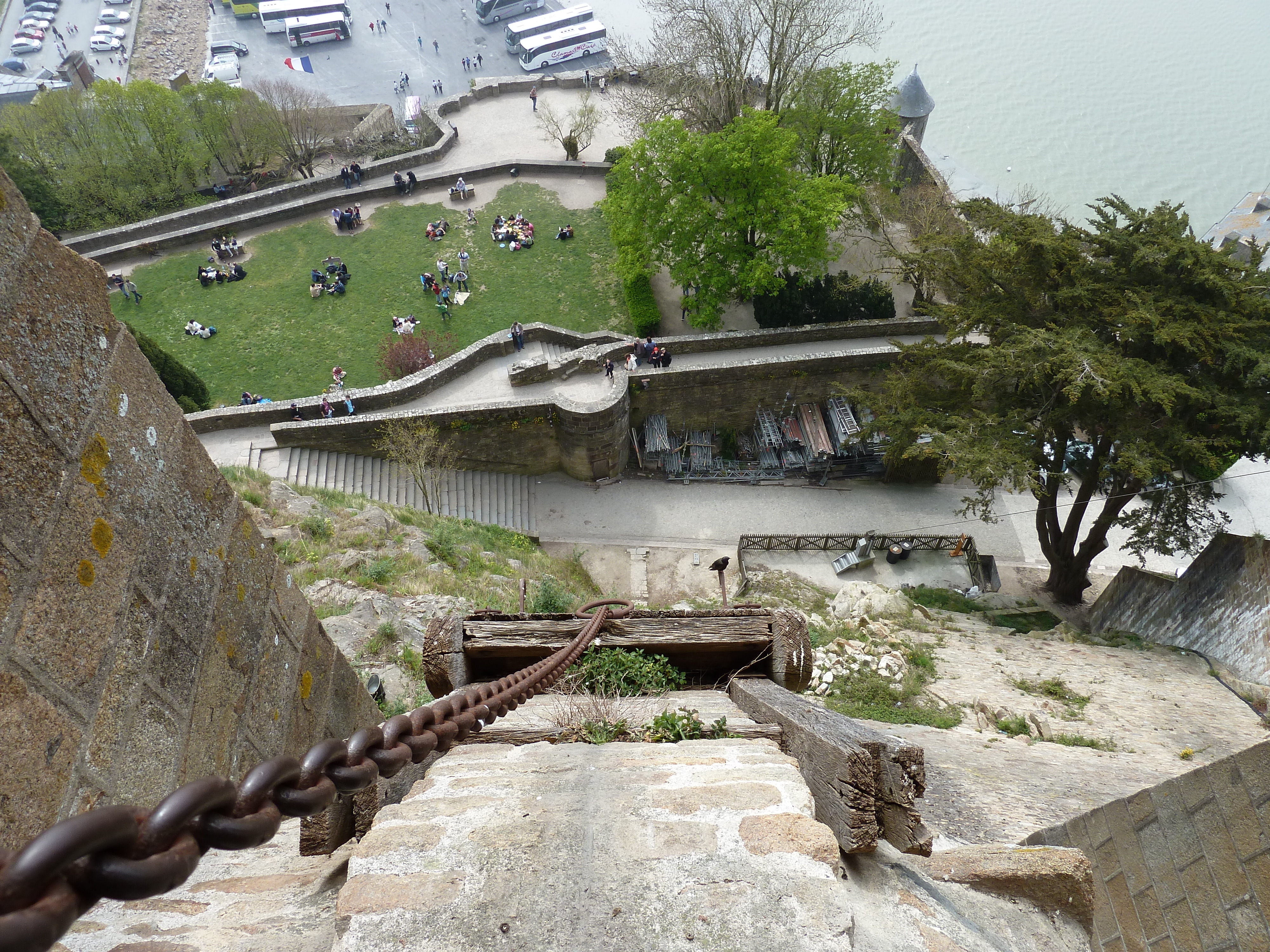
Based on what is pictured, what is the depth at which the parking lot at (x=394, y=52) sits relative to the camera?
163 feet

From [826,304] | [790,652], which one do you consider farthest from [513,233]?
[790,652]

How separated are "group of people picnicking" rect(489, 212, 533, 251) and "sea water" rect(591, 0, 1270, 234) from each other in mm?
18030

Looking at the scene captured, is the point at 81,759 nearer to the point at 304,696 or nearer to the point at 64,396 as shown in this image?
the point at 64,396

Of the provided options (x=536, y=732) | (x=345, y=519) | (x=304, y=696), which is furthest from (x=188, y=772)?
(x=345, y=519)

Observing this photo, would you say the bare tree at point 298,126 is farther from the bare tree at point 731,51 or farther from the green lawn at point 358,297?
the bare tree at point 731,51

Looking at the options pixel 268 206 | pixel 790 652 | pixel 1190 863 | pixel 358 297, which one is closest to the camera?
pixel 1190 863

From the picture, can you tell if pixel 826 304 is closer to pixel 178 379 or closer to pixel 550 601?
pixel 550 601

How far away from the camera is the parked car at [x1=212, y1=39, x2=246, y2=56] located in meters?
51.8

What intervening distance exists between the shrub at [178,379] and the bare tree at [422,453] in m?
4.50

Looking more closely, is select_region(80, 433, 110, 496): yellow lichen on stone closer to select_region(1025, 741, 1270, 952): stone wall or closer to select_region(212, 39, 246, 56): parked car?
select_region(1025, 741, 1270, 952): stone wall

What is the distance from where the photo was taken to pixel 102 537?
6.92 ft

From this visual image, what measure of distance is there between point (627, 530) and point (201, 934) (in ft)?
52.5

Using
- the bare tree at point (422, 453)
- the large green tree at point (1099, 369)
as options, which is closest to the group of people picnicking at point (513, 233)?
the bare tree at point (422, 453)

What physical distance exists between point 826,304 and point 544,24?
41.4m
